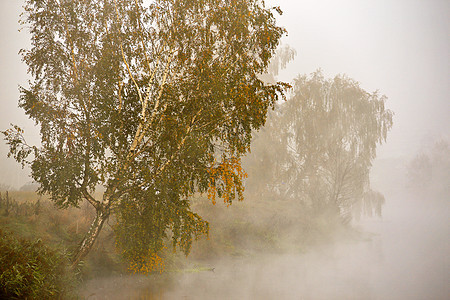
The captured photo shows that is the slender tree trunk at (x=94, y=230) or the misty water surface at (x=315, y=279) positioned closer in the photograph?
the slender tree trunk at (x=94, y=230)

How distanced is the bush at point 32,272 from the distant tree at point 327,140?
1993 cm

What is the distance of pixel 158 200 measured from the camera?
8.88 m

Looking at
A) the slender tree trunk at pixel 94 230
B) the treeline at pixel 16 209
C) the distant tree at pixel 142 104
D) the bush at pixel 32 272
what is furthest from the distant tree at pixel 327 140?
the bush at pixel 32 272

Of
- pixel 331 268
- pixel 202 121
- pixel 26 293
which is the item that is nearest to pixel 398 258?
pixel 331 268

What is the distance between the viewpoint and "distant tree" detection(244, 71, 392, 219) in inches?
1091

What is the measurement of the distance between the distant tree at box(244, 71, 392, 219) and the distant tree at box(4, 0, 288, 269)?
18.4 metres

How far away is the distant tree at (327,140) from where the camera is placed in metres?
27.7

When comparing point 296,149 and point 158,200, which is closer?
point 158,200

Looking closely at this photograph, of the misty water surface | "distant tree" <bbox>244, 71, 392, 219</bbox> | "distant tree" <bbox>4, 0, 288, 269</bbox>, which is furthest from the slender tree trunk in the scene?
"distant tree" <bbox>244, 71, 392, 219</bbox>

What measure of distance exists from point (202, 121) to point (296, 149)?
21.1 metres

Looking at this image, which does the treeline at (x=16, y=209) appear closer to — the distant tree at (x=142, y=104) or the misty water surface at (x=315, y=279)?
the misty water surface at (x=315, y=279)

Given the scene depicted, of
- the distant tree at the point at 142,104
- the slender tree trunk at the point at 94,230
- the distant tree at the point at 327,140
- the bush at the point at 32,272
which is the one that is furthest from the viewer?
the distant tree at the point at 327,140

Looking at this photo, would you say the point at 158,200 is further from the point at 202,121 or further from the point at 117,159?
the point at 202,121

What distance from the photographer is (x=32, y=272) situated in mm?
7316
